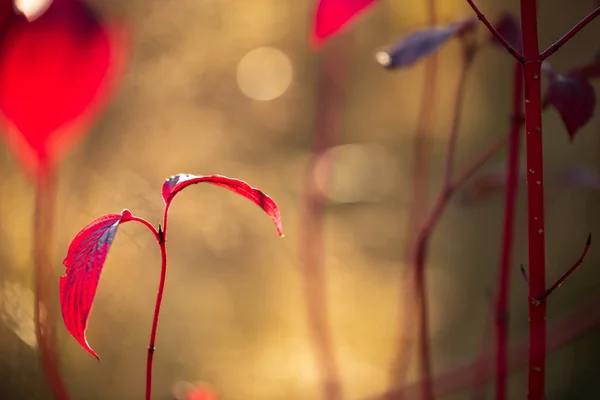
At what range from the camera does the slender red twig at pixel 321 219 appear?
89 cm

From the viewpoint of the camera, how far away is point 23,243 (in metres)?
0.68

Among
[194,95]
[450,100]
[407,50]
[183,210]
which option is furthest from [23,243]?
[450,100]

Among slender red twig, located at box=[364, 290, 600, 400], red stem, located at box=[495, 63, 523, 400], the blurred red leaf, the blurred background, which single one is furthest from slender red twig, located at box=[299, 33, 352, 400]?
the blurred red leaf

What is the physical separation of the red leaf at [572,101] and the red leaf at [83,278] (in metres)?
0.26

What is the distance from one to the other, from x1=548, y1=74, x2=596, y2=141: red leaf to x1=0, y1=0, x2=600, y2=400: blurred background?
0.21 m

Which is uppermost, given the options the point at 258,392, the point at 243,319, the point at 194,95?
the point at 194,95

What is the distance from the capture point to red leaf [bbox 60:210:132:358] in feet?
0.83

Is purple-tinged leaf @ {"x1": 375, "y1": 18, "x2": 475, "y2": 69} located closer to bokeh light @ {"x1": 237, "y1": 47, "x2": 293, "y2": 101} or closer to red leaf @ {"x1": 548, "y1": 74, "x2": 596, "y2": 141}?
red leaf @ {"x1": 548, "y1": 74, "x2": 596, "y2": 141}

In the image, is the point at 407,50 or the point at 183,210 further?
the point at 183,210

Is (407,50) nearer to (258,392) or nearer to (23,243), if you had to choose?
(23,243)

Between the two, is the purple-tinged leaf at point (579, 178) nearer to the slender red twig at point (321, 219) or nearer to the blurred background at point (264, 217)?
the blurred background at point (264, 217)

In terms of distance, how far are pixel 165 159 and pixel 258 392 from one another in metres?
0.39

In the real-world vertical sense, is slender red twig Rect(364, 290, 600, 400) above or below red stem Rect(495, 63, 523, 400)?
below

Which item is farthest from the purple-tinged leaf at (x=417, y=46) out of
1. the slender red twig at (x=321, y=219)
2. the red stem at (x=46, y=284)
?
the slender red twig at (x=321, y=219)
